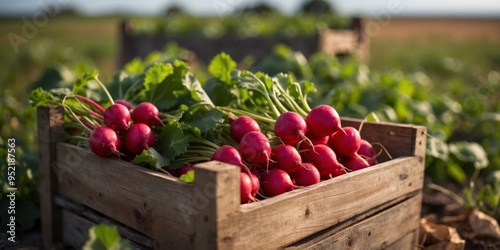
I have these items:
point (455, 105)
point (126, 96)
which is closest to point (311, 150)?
point (126, 96)

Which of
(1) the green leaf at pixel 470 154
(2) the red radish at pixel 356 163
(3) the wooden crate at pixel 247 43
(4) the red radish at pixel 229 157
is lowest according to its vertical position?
(1) the green leaf at pixel 470 154

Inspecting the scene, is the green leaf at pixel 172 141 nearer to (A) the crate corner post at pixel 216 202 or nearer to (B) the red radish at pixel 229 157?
(B) the red radish at pixel 229 157

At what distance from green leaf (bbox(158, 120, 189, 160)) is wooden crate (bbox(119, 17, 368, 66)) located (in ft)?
11.9

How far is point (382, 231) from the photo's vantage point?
2.13 m

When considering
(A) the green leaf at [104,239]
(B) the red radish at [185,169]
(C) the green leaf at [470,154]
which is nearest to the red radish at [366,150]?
(B) the red radish at [185,169]

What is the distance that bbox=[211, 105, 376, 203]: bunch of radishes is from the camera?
5.84 feet

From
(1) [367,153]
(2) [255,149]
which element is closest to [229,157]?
(2) [255,149]

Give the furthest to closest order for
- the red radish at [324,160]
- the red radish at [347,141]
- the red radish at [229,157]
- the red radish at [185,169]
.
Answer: the red radish at [347,141], the red radish at [324,160], the red radish at [185,169], the red radish at [229,157]

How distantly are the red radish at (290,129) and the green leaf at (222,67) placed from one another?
585 millimetres

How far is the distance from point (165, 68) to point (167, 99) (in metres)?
0.15

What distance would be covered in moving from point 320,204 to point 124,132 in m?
0.91

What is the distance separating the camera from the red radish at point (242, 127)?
2.00m

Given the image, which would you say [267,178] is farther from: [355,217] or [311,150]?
[355,217]

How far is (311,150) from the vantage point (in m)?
2.01
